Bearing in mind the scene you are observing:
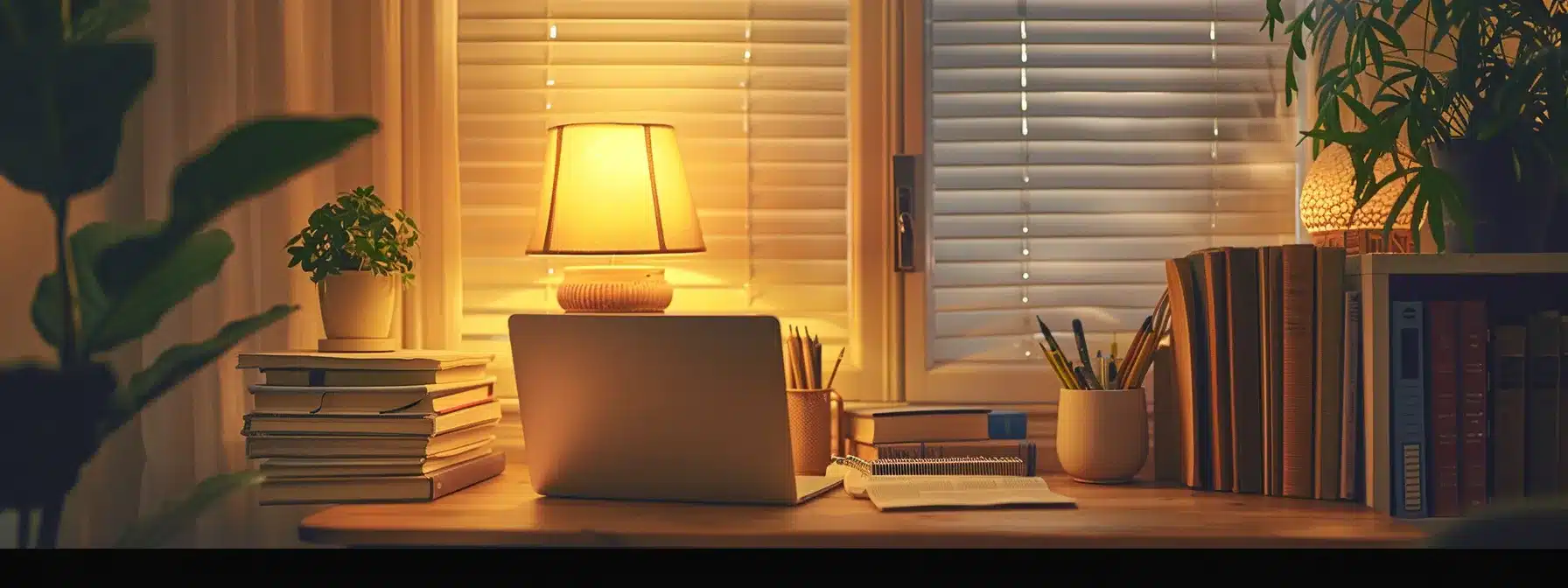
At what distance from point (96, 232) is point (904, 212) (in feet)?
4.11

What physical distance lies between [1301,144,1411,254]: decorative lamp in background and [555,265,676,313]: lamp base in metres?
0.86

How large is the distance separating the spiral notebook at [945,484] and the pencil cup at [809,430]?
0.03 meters

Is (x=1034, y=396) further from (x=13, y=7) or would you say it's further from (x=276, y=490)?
(x=13, y=7)

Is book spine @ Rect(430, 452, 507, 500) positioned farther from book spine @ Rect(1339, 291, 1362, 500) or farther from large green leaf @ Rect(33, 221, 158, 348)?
book spine @ Rect(1339, 291, 1362, 500)

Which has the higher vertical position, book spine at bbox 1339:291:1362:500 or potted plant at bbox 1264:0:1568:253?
potted plant at bbox 1264:0:1568:253

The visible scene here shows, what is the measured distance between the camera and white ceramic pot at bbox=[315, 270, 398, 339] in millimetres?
1662

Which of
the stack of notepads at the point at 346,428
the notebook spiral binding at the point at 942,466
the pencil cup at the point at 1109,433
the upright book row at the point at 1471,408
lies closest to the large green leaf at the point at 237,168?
the stack of notepads at the point at 346,428

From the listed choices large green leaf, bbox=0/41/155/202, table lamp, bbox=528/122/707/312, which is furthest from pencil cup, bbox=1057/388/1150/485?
large green leaf, bbox=0/41/155/202

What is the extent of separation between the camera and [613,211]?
1743 millimetres

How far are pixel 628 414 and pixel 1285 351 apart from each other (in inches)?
30.9

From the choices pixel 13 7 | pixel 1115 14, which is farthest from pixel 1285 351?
pixel 13 7

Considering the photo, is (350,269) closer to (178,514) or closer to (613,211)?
(613,211)

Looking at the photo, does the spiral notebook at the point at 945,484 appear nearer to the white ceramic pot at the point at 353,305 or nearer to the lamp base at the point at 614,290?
the lamp base at the point at 614,290

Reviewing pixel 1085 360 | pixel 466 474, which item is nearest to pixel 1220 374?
pixel 1085 360
